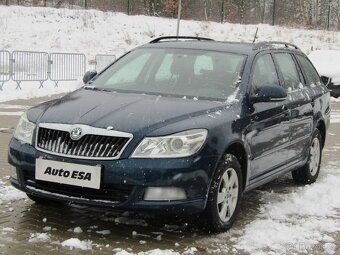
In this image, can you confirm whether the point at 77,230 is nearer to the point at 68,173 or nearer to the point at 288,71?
the point at 68,173

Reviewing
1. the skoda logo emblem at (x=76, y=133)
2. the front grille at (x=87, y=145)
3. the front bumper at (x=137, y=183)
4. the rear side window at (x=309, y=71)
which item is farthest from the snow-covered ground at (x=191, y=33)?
the rear side window at (x=309, y=71)

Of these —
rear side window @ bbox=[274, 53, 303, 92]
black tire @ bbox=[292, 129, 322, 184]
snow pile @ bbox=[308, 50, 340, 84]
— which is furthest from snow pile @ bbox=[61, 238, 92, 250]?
snow pile @ bbox=[308, 50, 340, 84]

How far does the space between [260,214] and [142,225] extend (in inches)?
48.2

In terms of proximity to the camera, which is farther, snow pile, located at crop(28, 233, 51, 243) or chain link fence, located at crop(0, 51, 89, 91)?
chain link fence, located at crop(0, 51, 89, 91)

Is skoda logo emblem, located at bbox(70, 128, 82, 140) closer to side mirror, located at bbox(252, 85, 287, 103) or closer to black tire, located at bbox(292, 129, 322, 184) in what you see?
side mirror, located at bbox(252, 85, 287, 103)

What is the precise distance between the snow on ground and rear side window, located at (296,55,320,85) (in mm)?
21588

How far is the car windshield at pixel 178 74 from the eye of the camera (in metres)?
5.44

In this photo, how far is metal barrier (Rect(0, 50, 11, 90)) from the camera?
18016mm

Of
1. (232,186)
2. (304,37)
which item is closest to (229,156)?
(232,186)

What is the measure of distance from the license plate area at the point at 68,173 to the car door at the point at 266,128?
147 cm

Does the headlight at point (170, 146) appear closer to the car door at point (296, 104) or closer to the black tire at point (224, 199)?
the black tire at point (224, 199)

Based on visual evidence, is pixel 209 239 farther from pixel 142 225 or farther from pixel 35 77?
pixel 35 77

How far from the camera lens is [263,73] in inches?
232

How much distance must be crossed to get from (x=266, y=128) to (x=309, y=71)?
2.07 metres
